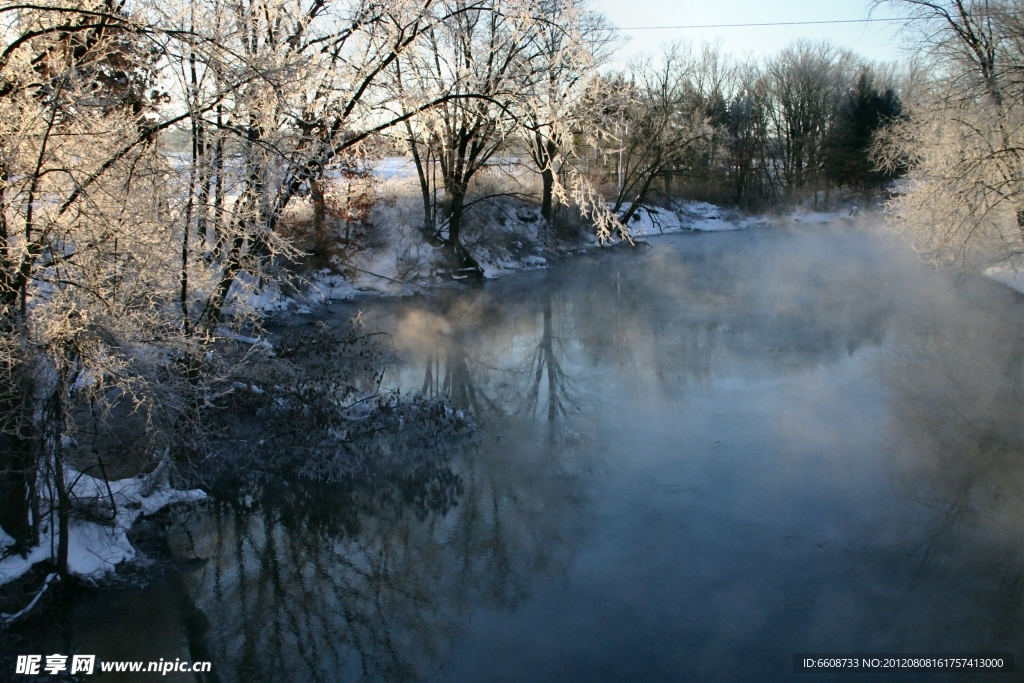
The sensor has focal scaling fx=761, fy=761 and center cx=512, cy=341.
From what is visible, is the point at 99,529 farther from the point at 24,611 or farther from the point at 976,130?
the point at 976,130

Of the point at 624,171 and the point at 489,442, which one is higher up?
the point at 624,171

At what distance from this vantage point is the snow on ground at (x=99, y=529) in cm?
588

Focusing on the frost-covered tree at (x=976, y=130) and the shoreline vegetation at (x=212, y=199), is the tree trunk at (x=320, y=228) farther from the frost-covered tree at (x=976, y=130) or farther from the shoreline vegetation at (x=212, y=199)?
the frost-covered tree at (x=976, y=130)

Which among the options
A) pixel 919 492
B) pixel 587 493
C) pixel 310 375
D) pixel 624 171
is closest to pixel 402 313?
pixel 310 375

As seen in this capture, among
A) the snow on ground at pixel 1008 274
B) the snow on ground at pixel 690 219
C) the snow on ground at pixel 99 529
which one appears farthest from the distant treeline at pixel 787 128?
the snow on ground at pixel 99 529

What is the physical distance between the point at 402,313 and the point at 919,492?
13.3 m

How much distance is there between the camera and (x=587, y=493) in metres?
7.99

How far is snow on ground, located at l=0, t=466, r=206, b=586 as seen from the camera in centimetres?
588

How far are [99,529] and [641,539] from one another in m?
4.72

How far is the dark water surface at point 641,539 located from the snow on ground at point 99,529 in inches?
13.5

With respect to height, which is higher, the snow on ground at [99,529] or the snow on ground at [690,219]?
the snow on ground at [690,219]

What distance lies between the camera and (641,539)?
702 cm

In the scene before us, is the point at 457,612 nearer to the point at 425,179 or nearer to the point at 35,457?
the point at 35,457

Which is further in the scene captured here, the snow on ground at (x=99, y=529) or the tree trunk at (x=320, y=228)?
the tree trunk at (x=320, y=228)
